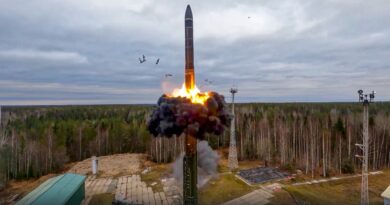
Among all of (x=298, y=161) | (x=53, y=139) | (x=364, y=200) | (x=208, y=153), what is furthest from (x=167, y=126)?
(x=53, y=139)

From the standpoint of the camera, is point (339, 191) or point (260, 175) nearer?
point (339, 191)

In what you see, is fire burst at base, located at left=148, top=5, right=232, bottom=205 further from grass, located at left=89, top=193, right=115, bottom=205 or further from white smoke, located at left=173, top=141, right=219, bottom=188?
grass, located at left=89, top=193, right=115, bottom=205

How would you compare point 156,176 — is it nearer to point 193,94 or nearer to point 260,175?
point 260,175

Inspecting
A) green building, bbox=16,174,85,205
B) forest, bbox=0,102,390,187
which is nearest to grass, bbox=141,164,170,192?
forest, bbox=0,102,390,187

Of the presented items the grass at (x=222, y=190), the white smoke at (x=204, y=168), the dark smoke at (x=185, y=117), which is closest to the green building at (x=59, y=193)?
the white smoke at (x=204, y=168)

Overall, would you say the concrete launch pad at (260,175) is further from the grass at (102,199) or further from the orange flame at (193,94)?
the orange flame at (193,94)

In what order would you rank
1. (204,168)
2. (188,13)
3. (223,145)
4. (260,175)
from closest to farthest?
(188,13), (204,168), (260,175), (223,145)

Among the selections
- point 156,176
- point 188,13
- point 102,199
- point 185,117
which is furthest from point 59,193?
point 188,13
